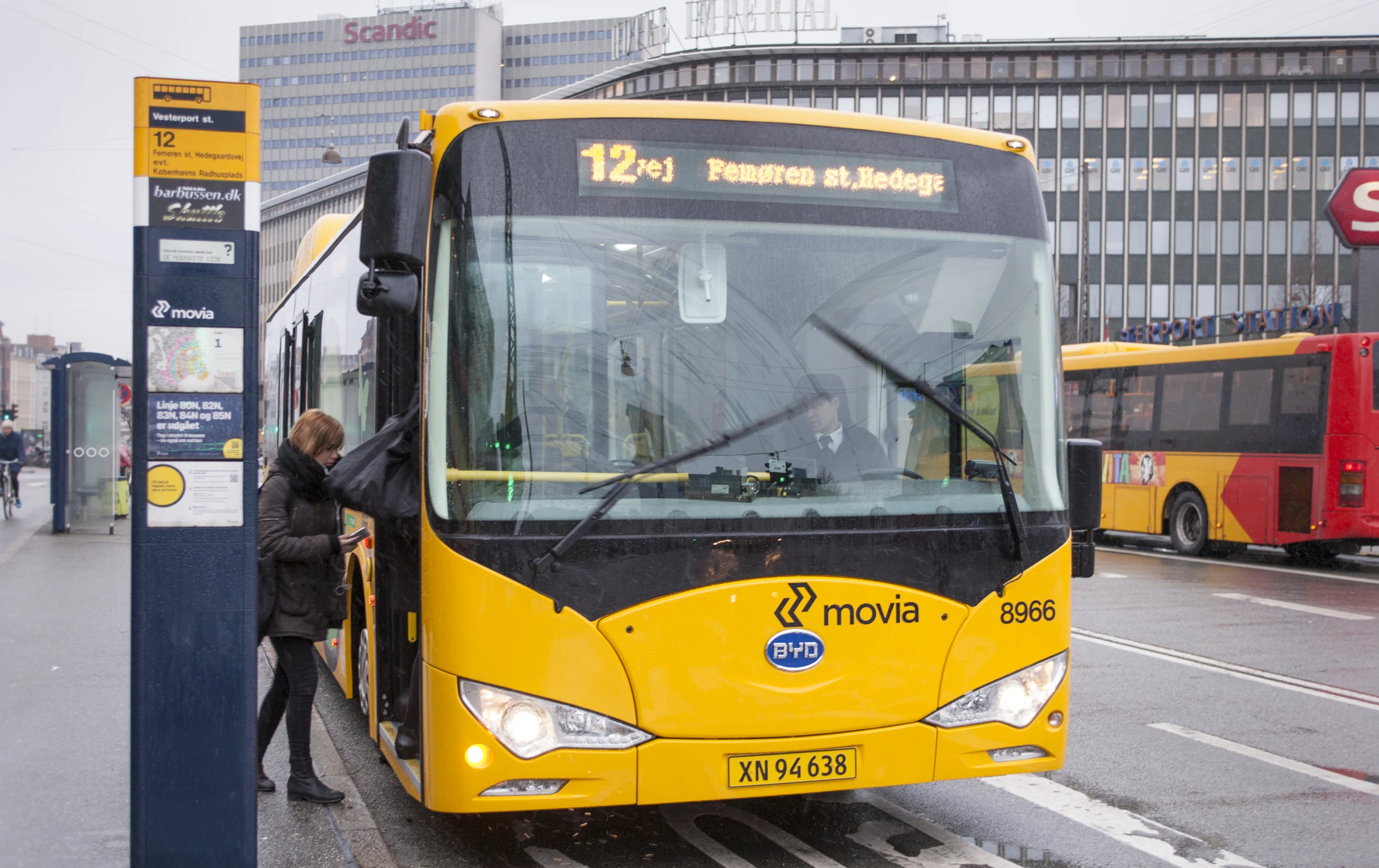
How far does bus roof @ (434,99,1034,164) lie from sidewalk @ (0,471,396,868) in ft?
9.24

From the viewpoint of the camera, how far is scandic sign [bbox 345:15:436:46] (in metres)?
137

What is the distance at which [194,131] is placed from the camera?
441cm

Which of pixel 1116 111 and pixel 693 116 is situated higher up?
pixel 1116 111

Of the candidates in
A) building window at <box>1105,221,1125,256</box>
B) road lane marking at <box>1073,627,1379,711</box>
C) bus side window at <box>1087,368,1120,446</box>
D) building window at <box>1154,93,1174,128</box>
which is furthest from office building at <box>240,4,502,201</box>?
road lane marking at <box>1073,627,1379,711</box>

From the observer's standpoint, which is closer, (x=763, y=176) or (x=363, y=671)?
(x=763, y=176)

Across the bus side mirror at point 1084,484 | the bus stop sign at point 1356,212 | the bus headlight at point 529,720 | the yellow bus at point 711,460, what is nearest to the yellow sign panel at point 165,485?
the yellow bus at point 711,460

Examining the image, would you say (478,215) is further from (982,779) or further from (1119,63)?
(1119,63)

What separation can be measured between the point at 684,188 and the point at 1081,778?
377 cm

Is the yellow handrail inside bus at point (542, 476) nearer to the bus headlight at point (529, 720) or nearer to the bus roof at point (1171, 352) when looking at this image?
→ the bus headlight at point (529, 720)

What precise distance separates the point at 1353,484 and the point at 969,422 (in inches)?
573

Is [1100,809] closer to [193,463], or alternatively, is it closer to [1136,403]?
[193,463]

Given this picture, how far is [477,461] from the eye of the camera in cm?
458

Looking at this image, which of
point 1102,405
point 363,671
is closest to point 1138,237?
point 1102,405

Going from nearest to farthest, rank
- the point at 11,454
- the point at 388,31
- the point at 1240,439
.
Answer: the point at 1240,439, the point at 11,454, the point at 388,31
